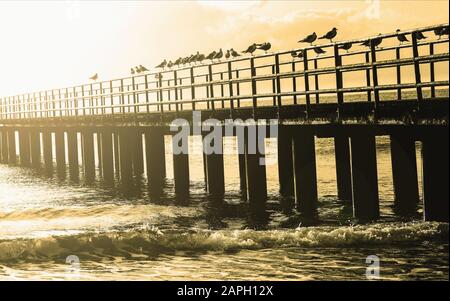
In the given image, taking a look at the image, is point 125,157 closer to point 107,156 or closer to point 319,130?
point 107,156

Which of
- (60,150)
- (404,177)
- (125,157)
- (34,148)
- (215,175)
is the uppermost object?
(34,148)

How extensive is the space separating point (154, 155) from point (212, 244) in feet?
35.8

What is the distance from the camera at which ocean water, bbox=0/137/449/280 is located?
11.8 m

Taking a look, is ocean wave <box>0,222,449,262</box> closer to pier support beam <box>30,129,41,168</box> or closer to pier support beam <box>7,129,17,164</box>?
pier support beam <box>30,129,41,168</box>

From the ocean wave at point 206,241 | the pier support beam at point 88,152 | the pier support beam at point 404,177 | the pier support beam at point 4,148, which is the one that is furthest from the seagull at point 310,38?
the pier support beam at point 4,148

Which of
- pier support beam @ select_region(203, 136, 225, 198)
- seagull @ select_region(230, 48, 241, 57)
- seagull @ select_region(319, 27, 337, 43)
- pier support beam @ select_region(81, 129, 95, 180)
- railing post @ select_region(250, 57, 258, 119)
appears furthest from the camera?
pier support beam @ select_region(81, 129, 95, 180)

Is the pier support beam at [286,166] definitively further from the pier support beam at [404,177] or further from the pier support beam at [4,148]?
the pier support beam at [4,148]

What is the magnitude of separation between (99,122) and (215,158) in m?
10.0

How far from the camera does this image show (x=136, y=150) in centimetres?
2711

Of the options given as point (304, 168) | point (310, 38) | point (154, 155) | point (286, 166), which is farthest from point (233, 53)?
point (304, 168)

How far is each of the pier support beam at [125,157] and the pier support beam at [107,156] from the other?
2055mm

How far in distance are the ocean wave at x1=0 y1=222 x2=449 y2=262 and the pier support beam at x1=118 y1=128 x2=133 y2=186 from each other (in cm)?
1214

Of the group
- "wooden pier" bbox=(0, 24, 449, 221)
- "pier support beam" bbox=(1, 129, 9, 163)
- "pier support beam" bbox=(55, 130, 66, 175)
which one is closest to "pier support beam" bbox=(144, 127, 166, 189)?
"wooden pier" bbox=(0, 24, 449, 221)

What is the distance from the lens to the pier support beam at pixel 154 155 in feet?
80.3
